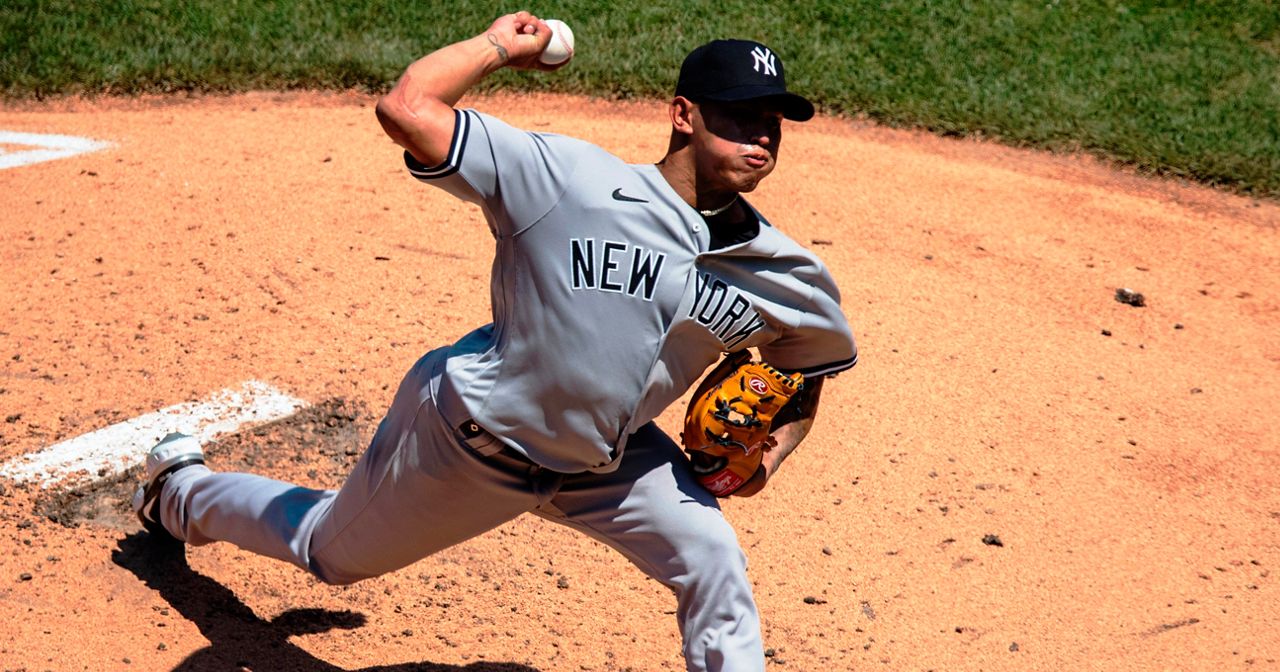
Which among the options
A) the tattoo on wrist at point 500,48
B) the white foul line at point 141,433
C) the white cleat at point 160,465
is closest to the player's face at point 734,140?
the tattoo on wrist at point 500,48

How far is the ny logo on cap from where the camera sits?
10.8 feet

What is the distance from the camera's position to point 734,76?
327 cm

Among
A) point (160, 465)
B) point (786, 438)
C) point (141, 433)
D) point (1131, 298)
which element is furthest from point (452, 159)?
point (1131, 298)

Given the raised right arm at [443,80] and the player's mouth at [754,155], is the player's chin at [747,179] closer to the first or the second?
the player's mouth at [754,155]

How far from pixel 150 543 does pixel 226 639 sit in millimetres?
512

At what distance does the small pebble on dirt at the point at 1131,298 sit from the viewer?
6648 mm

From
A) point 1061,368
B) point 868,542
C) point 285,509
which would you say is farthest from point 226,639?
point 1061,368

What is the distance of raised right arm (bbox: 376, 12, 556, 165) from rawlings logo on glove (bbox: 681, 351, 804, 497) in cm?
92

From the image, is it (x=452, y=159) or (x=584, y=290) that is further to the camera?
(x=584, y=290)

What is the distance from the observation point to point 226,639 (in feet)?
13.3

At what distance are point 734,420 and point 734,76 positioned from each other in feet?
2.78

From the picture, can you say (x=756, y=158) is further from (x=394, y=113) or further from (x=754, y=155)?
(x=394, y=113)

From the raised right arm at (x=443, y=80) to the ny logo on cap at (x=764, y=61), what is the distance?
506 millimetres

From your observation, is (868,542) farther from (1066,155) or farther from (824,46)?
(824,46)
